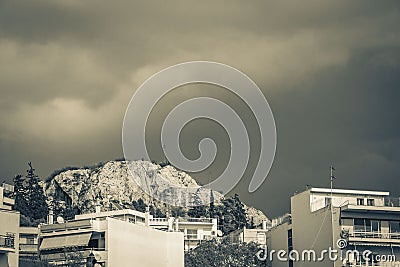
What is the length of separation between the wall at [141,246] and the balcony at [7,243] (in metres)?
11.5

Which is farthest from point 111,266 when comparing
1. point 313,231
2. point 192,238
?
point 192,238

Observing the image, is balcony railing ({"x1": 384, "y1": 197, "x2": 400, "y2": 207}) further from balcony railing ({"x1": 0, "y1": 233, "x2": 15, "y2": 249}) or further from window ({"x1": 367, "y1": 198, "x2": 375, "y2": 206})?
balcony railing ({"x1": 0, "y1": 233, "x2": 15, "y2": 249})

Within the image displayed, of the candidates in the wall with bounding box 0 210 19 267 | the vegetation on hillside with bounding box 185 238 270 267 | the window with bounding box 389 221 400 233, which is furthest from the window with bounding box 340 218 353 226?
the wall with bounding box 0 210 19 267

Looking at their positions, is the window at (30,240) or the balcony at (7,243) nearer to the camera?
the balcony at (7,243)

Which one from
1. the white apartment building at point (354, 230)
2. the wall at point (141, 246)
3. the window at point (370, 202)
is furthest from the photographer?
the wall at point (141, 246)

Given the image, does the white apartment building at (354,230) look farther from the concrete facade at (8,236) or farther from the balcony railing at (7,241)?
the balcony railing at (7,241)

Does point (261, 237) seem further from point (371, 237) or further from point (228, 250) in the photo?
point (371, 237)

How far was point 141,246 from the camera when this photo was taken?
122m

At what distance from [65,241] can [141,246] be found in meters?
10.1

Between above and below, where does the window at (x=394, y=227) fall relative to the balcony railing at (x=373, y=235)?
above

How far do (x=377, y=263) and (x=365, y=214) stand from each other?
230 inches

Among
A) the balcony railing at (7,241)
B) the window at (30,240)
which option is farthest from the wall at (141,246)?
the window at (30,240)

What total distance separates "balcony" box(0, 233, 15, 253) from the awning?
10651 millimetres

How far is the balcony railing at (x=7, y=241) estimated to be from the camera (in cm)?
10731
